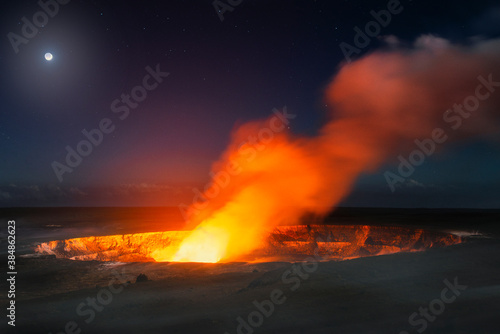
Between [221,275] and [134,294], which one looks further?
[221,275]

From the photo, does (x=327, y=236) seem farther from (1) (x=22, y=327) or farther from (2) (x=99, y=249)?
(1) (x=22, y=327)

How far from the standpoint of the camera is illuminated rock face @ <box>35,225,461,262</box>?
59.3 feet

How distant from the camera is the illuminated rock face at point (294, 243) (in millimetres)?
18062

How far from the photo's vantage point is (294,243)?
22.6 m

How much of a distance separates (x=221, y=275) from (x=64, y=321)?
3.87 m

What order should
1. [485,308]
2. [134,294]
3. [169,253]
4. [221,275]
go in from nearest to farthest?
1. [485,308]
2. [134,294]
3. [221,275]
4. [169,253]

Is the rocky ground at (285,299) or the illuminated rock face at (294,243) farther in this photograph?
the illuminated rock face at (294,243)

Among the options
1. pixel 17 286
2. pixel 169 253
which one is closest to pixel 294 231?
pixel 169 253

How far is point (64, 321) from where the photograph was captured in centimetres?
618

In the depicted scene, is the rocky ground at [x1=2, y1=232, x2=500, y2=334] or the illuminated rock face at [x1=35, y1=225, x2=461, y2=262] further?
the illuminated rock face at [x1=35, y1=225, x2=461, y2=262]

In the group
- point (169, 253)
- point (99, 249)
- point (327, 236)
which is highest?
point (99, 249)

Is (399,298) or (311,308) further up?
(311,308)

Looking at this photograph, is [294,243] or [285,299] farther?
[294,243]

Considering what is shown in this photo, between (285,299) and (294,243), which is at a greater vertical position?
(294,243)
